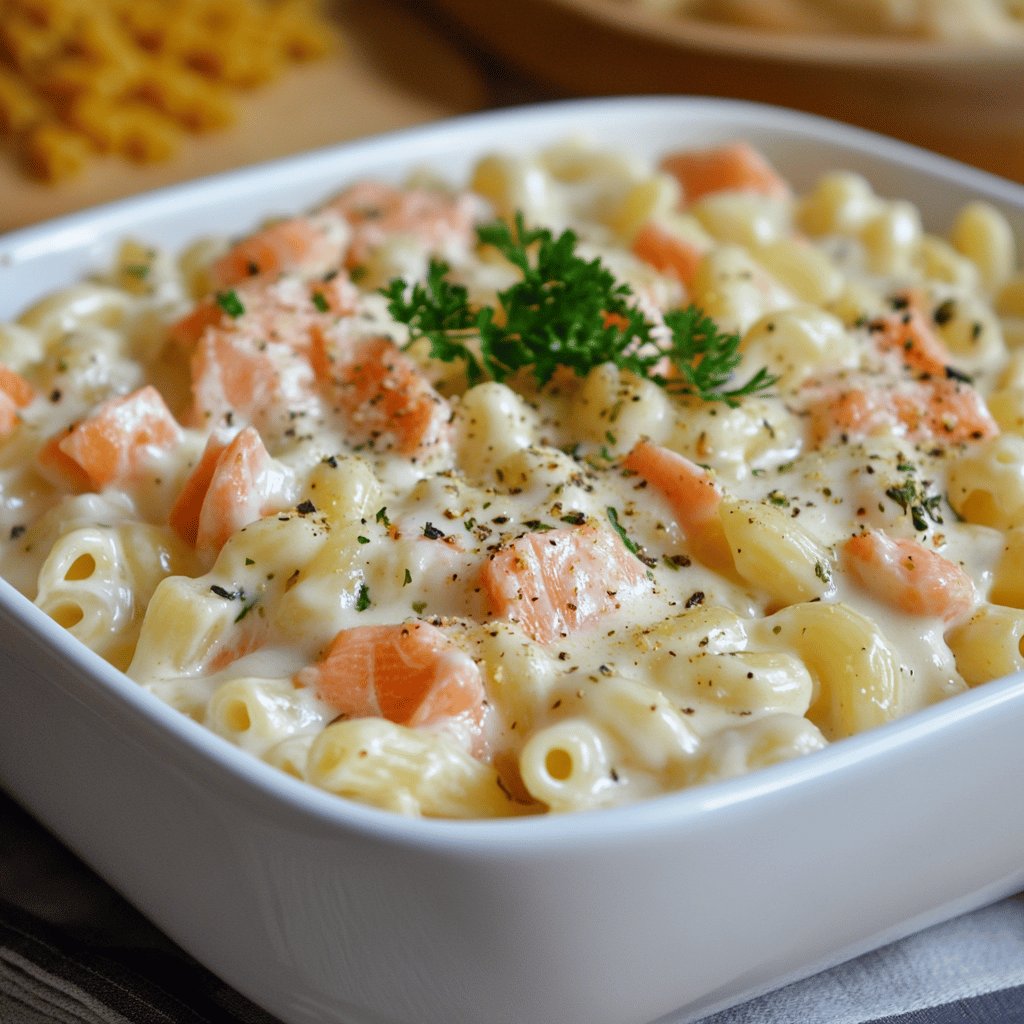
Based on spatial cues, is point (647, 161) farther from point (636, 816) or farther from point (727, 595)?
point (636, 816)

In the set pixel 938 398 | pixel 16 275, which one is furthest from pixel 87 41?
pixel 938 398

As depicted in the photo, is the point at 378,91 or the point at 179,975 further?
the point at 378,91

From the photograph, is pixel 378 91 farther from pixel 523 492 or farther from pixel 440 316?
pixel 523 492

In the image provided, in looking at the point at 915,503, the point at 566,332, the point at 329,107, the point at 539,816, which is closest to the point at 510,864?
the point at 539,816

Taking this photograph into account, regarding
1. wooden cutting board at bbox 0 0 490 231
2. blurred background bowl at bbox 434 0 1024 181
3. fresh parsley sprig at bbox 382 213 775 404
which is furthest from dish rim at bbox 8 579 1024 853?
blurred background bowl at bbox 434 0 1024 181

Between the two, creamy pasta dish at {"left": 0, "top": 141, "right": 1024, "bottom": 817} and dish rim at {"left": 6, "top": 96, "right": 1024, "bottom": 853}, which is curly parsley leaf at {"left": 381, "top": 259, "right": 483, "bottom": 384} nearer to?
creamy pasta dish at {"left": 0, "top": 141, "right": 1024, "bottom": 817}

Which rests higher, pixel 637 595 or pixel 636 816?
pixel 636 816
